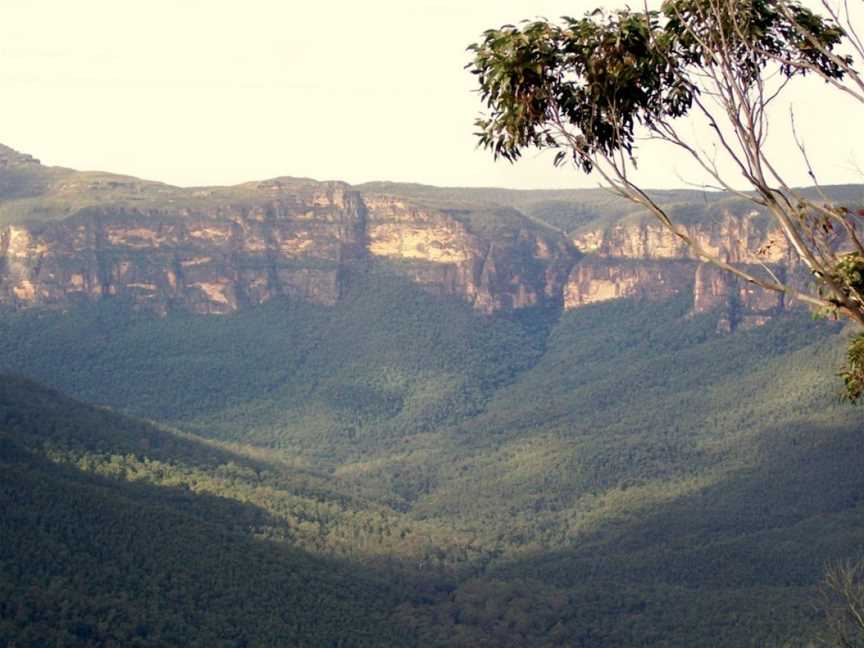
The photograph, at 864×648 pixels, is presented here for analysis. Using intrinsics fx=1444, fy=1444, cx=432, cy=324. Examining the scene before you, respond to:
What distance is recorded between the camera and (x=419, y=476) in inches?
3910

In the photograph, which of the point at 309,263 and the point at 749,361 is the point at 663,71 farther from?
the point at 309,263

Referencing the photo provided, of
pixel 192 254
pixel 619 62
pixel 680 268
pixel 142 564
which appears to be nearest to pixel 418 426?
pixel 680 268

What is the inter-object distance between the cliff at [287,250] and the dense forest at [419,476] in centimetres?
217

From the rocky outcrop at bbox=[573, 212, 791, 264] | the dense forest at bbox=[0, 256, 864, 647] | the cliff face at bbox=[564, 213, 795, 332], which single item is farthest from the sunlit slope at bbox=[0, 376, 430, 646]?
the cliff face at bbox=[564, 213, 795, 332]

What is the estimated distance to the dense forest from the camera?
175ft

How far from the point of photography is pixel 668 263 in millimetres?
127500

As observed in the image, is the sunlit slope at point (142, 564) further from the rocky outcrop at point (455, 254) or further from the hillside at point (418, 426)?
the rocky outcrop at point (455, 254)

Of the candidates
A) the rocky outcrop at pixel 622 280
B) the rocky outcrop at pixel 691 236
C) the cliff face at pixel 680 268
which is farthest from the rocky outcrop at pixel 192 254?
the rocky outcrop at pixel 691 236

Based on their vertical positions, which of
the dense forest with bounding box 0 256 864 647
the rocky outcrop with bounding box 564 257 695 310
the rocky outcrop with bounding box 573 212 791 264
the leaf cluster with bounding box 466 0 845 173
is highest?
the leaf cluster with bounding box 466 0 845 173

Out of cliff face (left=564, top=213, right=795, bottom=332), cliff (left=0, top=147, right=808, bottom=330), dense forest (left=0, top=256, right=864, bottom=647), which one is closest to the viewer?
dense forest (left=0, top=256, right=864, bottom=647)

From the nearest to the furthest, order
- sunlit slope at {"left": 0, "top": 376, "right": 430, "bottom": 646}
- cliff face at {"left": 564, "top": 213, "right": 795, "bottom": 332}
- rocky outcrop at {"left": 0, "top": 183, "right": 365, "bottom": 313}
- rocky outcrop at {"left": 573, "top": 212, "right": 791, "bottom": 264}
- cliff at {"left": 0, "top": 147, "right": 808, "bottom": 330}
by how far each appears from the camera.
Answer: sunlit slope at {"left": 0, "top": 376, "right": 430, "bottom": 646}
rocky outcrop at {"left": 573, "top": 212, "right": 791, "bottom": 264}
cliff face at {"left": 564, "top": 213, "right": 795, "bottom": 332}
rocky outcrop at {"left": 0, "top": 183, "right": 365, "bottom": 313}
cliff at {"left": 0, "top": 147, "right": 808, "bottom": 330}

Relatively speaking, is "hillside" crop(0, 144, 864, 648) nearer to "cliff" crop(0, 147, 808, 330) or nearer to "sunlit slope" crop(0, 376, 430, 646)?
"sunlit slope" crop(0, 376, 430, 646)

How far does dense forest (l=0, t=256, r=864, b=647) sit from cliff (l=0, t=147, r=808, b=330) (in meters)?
2.17

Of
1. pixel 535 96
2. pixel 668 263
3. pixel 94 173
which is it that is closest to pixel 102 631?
pixel 535 96
